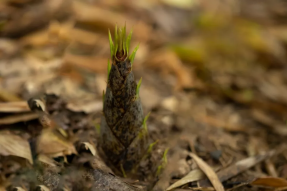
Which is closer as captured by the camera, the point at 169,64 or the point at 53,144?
the point at 53,144

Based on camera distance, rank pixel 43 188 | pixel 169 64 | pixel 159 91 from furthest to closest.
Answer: pixel 169 64 → pixel 159 91 → pixel 43 188

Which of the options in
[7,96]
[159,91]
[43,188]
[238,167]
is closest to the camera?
[43,188]

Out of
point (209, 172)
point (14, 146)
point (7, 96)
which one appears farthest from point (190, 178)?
point (7, 96)

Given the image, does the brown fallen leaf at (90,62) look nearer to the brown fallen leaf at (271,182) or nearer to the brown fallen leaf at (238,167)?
the brown fallen leaf at (238,167)

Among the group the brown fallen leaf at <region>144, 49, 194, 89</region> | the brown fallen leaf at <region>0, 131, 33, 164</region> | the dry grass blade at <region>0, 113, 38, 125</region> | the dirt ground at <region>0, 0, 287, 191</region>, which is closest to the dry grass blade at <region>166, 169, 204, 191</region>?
the dirt ground at <region>0, 0, 287, 191</region>

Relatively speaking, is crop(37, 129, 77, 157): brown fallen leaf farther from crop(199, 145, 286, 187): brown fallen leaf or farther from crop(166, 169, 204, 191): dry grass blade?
crop(199, 145, 286, 187): brown fallen leaf

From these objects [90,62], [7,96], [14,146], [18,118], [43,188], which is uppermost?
[90,62]

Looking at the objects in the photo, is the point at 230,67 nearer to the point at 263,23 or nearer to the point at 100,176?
the point at 263,23

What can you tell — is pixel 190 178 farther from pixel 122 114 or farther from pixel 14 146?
pixel 14 146

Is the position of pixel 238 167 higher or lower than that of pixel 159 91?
lower

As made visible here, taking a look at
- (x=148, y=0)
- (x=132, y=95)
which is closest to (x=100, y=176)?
(x=132, y=95)
